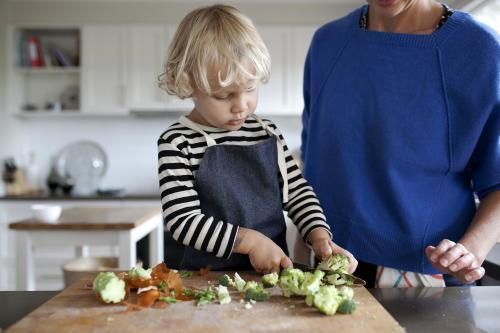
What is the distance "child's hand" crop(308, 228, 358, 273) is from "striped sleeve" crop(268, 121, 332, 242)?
2 cm

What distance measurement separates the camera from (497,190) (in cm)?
103

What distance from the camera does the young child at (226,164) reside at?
0.94 meters

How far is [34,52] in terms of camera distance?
14.6ft

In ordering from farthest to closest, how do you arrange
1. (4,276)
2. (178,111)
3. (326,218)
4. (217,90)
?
1. (178,111)
2. (4,276)
3. (326,218)
4. (217,90)

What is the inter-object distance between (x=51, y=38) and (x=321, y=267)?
436 cm

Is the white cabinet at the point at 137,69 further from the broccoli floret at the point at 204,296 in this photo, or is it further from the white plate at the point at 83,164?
the broccoli floret at the point at 204,296

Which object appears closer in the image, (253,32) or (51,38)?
(253,32)

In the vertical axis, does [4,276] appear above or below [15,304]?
below

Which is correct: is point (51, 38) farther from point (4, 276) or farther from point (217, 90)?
point (217, 90)

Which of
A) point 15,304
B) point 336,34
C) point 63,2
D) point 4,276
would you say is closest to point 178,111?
point 63,2

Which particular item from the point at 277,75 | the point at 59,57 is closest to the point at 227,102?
the point at 277,75

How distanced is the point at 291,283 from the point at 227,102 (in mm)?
352

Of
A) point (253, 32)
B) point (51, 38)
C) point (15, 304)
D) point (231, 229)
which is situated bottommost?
point (15, 304)

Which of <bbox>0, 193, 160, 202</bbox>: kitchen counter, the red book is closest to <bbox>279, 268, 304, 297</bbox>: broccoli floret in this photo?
<bbox>0, 193, 160, 202</bbox>: kitchen counter
